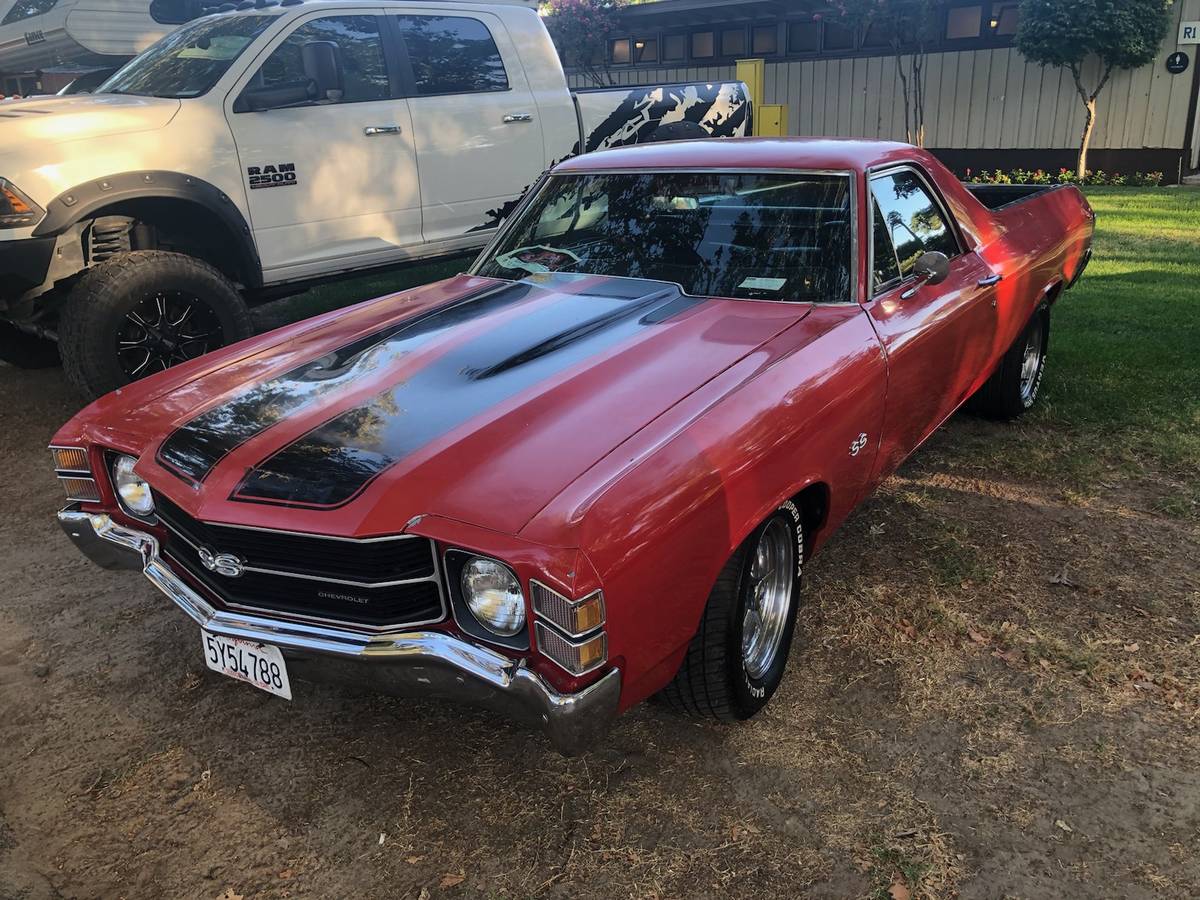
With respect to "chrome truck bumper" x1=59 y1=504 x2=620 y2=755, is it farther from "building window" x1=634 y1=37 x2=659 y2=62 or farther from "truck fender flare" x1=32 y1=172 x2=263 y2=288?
"building window" x1=634 y1=37 x2=659 y2=62

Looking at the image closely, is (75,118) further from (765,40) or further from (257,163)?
(765,40)

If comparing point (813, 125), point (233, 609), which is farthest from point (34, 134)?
point (813, 125)

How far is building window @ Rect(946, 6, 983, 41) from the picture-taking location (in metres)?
16.0

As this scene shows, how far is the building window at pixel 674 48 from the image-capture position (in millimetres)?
19781

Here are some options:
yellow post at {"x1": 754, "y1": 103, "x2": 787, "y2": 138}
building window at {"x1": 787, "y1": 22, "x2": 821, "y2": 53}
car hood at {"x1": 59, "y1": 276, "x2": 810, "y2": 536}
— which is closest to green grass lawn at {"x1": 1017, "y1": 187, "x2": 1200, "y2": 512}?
car hood at {"x1": 59, "y1": 276, "x2": 810, "y2": 536}

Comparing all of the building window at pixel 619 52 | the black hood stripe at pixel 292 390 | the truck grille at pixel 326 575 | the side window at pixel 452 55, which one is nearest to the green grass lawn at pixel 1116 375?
the side window at pixel 452 55

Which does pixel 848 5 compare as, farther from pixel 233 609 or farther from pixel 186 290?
pixel 233 609

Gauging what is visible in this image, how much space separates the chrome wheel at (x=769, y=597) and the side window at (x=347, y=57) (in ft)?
14.9

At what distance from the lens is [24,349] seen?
639 cm

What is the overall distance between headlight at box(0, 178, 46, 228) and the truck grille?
321 cm

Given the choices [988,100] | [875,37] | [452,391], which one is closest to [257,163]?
[452,391]

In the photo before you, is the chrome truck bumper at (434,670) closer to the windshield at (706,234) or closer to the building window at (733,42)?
the windshield at (706,234)

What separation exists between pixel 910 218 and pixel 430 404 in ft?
7.66

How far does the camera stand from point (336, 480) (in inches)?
94.0
